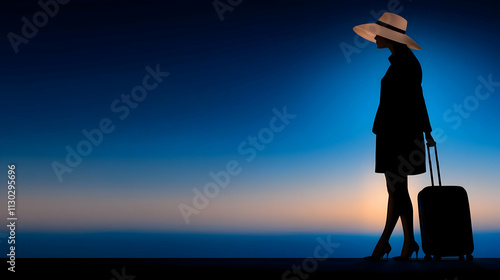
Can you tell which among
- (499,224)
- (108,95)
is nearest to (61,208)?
(108,95)

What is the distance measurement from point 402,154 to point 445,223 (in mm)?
488

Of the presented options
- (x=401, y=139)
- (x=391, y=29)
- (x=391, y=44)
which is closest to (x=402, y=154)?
(x=401, y=139)

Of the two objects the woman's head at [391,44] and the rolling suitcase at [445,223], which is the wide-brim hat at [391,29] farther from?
the rolling suitcase at [445,223]

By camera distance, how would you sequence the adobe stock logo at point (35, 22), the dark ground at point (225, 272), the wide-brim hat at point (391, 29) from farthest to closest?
1. the adobe stock logo at point (35, 22)
2. the wide-brim hat at point (391, 29)
3. the dark ground at point (225, 272)

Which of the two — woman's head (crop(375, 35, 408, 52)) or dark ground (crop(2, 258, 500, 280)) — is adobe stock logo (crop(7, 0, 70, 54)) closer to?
dark ground (crop(2, 258, 500, 280))

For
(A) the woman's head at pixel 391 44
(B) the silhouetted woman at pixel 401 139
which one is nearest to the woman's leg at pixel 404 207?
(B) the silhouetted woman at pixel 401 139

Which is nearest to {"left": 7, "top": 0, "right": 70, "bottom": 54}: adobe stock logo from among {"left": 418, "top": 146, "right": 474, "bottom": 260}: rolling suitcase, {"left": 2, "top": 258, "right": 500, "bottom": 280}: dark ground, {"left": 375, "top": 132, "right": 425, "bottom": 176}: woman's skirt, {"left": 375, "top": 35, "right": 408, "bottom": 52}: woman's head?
{"left": 2, "top": 258, "right": 500, "bottom": 280}: dark ground

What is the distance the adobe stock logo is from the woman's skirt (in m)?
3.57

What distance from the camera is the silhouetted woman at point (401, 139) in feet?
9.27

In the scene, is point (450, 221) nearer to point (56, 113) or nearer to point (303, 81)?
point (303, 81)

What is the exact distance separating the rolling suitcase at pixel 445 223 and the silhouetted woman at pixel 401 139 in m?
0.09

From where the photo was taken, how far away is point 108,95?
4.41 metres

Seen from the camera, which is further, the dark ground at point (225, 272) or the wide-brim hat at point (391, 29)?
the wide-brim hat at point (391, 29)

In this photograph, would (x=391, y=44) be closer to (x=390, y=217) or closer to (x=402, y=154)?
(x=402, y=154)
